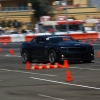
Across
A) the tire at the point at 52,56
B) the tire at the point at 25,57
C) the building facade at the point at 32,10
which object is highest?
the tire at the point at 52,56

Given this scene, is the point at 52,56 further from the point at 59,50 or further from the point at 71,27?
the point at 71,27

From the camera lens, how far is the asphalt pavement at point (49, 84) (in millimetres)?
11922

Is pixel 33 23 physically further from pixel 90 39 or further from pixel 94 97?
pixel 94 97

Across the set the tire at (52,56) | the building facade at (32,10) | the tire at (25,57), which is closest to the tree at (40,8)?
the building facade at (32,10)

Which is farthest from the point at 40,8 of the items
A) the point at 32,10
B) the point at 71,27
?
the point at 71,27

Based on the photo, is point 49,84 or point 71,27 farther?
point 71,27

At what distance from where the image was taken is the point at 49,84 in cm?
1447

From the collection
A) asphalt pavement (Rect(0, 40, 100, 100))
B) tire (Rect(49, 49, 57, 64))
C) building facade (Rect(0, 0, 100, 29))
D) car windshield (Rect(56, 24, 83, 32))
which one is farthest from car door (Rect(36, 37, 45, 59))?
building facade (Rect(0, 0, 100, 29))

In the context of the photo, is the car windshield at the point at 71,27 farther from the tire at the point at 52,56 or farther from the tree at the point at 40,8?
the tree at the point at 40,8

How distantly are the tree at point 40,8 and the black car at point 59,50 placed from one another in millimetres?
50417

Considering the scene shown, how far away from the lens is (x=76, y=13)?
73.4 meters

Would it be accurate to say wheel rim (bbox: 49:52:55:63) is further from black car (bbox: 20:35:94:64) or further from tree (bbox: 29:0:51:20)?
tree (bbox: 29:0:51:20)

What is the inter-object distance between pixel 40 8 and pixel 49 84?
60.2m

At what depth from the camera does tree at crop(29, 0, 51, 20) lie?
7400 cm
